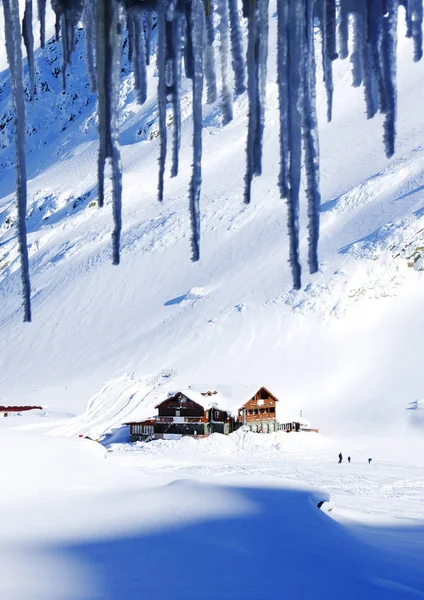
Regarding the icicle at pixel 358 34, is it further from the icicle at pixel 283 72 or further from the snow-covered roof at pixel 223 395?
the snow-covered roof at pixel 223 395

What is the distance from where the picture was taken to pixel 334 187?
93.5m

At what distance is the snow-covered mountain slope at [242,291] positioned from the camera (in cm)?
6712

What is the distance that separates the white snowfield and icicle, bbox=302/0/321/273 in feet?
16.4

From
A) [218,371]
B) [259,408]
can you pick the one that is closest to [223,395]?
[259,408]

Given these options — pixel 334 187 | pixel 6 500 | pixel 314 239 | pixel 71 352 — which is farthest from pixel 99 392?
pixel 314 239

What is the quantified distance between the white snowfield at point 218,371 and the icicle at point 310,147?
5001 mm

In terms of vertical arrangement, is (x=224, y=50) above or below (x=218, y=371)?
below

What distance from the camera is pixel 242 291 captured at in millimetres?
77750

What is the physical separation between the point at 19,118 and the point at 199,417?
50359 millimetres

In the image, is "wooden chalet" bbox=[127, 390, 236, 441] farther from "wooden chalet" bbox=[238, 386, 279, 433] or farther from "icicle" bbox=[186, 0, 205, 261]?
"icicle" bbox=[186, 0, 205, 261]

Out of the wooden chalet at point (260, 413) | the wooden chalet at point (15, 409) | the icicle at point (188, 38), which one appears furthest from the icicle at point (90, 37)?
the wooden chalet at point (15, 409)

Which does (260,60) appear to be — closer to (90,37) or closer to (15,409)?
(90,37)

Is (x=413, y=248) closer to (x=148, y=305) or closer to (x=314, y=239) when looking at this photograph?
(x=148, y=305)

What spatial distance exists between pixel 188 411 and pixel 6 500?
39266mm
